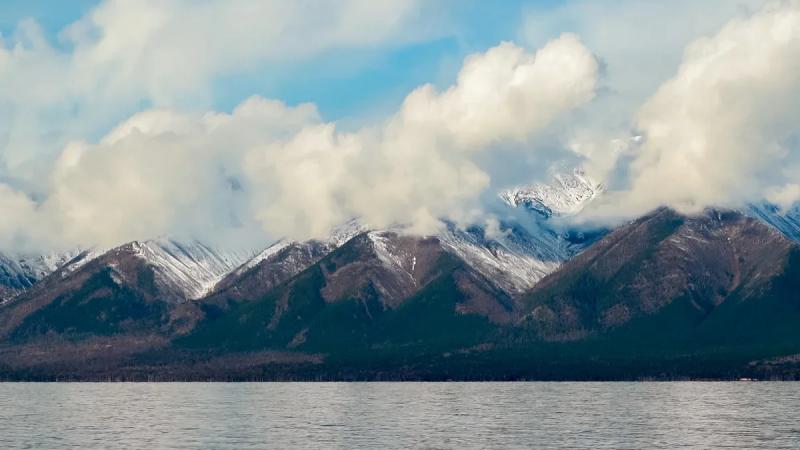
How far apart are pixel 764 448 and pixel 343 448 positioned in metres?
61.0

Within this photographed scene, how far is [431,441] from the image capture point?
198 meters

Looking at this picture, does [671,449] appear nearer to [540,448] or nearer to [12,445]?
[540,448]

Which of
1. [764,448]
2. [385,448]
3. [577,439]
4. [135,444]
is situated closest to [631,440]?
[577,439]

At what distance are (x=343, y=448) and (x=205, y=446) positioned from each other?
69.3ft

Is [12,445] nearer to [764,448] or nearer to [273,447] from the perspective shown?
[273,447]

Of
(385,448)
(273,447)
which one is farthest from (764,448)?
(273,447)

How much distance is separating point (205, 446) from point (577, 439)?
57496 millimetres

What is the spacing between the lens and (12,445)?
192m

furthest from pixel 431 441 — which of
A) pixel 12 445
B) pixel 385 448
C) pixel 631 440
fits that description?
pixel 12 445

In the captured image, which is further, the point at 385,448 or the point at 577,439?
the point at 577,439

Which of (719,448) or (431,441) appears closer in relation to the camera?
(719,448)

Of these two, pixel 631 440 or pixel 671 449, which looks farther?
pixel 631 440

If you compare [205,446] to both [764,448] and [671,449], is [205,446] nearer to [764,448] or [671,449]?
[671,449]

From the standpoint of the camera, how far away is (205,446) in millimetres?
192500
